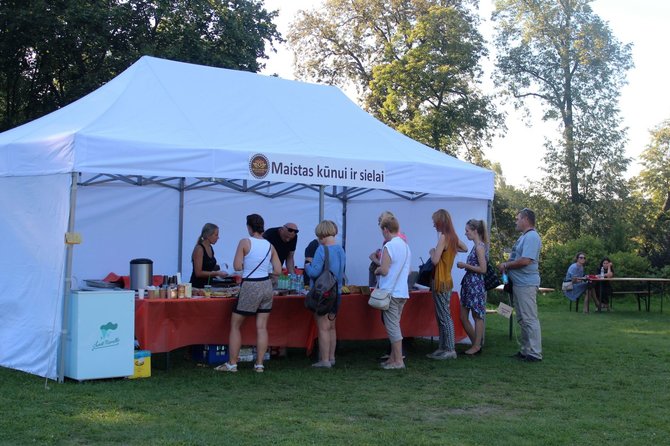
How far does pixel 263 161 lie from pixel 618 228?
15.4 meters

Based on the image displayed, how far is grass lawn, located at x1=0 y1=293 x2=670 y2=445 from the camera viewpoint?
482 cm

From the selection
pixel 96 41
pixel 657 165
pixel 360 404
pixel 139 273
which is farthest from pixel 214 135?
pixel 657 165

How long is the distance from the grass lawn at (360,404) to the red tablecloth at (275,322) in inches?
11.4

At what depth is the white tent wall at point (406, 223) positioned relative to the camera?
9.23m

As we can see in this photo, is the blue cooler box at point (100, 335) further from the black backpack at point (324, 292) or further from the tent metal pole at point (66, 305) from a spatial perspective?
the black backpack at point (324, 292)

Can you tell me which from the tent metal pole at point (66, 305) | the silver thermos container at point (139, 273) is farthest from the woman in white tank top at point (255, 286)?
the tent metal pole at point (66, 305)

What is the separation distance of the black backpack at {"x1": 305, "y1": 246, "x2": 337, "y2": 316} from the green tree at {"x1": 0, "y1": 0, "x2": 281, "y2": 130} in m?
11.6

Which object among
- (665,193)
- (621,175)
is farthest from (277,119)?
(665,193)

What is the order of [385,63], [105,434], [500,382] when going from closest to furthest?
1. [105,434]
2. [500,382]
3. [385,63]

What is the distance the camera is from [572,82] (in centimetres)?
2670

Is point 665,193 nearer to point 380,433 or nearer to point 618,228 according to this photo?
point 618,228

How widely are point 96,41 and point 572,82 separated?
1626 centimetres

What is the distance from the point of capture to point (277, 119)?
805 cm

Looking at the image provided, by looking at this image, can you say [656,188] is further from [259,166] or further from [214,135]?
[214,135]
